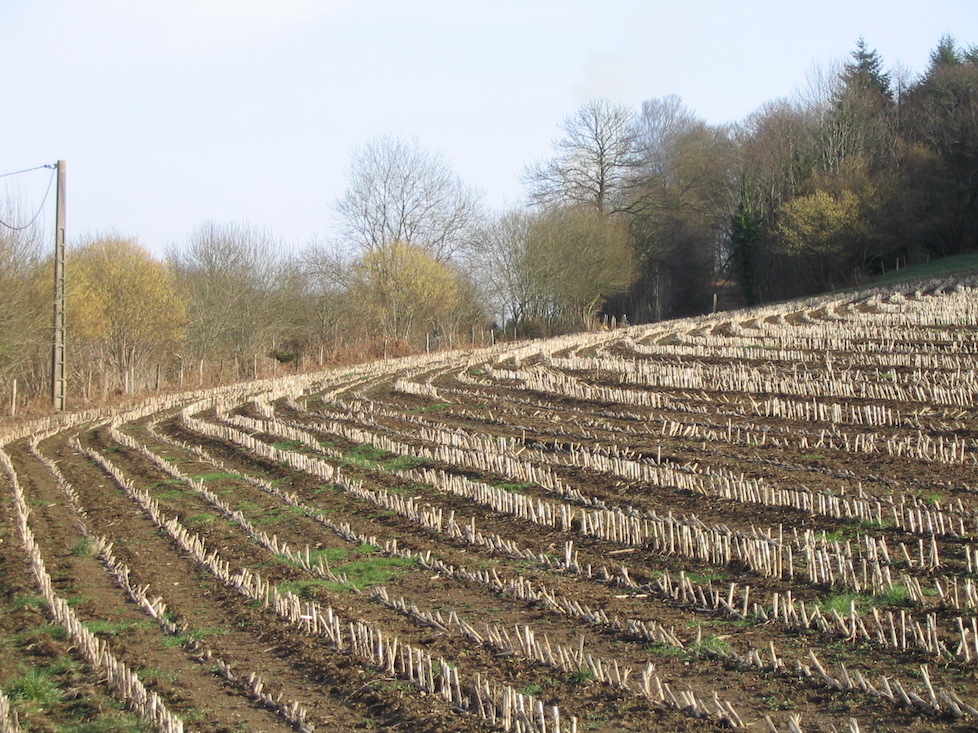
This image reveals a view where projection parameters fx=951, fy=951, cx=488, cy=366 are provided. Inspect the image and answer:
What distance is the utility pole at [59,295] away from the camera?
2548 cm

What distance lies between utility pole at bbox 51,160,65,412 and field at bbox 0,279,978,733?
7277mm

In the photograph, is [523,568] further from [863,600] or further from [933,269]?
→ [933,269]

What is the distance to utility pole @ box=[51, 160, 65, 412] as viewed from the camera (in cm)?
2548

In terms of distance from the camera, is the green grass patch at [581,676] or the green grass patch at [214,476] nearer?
the green grass patch at [581,676]

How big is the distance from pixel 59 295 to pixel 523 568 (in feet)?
67.4

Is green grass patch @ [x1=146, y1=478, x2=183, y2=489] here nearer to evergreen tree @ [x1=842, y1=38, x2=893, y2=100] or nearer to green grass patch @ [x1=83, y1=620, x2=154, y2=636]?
green grass patch @ [x1=83, y1=620, x2=154, y2=636]

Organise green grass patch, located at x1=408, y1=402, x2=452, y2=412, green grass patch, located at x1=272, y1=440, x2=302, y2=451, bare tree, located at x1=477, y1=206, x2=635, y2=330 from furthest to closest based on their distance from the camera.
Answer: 1. bare tree, located at x1=477, y1=206, x2=635, y2=330
2. green grass patch, located at x1=408, y1=402, x2=452, y2=412
3. green grass patch, located at x1=272, y1=440, x2=302, y2=451

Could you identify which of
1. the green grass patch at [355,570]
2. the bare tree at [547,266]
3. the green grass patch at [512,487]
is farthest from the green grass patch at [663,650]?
the bare tree at [547,266]

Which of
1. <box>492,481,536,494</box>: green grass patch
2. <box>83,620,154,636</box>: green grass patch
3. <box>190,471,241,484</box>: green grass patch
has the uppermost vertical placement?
<box>492,481,536,494</box>: green grass patch

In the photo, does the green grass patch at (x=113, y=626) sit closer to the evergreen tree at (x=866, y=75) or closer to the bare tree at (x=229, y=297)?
the bare tree at (x=229, y=297)

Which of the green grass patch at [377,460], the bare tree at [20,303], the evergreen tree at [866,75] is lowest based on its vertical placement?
the green grass patch at [377,460]

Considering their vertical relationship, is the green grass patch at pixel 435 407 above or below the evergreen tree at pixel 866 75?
below

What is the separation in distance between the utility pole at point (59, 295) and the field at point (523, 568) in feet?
23.9

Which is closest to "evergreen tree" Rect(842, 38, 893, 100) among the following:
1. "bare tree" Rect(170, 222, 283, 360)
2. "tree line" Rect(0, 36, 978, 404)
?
"tree line" Rect(0, 36, 978, 404)
